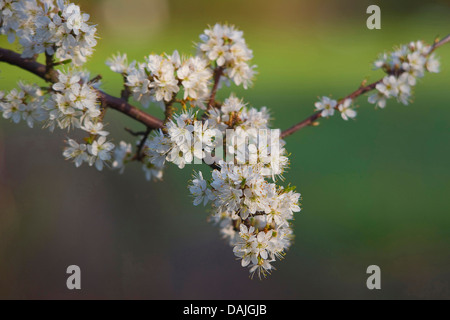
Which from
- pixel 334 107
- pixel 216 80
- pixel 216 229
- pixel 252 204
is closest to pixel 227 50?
pixel 216 80

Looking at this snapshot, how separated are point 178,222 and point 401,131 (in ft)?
15.4

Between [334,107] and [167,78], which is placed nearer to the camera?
[167,78]

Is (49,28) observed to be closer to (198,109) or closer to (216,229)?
(198,109)

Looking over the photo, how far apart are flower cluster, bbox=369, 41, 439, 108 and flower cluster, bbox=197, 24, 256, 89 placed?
0.41m

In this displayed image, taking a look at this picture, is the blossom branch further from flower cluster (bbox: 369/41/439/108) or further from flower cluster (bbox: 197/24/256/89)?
flower cluster (bbox: 369/41/439/108)

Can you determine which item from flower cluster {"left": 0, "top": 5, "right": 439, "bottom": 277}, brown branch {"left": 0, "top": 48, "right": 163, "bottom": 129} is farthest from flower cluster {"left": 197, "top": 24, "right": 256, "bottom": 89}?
brown branch {"left": 0, "top": 48, "right": 163, "bottom": 129}

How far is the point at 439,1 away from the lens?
17.2m

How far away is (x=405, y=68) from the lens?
4.66 feet

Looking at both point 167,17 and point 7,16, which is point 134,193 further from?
point 167,17

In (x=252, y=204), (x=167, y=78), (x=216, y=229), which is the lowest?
(x=252, y=204)

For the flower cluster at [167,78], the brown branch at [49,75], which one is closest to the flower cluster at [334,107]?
the flower cluster at [167,78]

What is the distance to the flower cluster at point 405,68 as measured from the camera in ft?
4.66

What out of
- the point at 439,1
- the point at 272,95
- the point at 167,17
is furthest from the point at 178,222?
the point at 439,1

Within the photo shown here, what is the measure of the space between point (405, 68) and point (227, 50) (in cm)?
53
